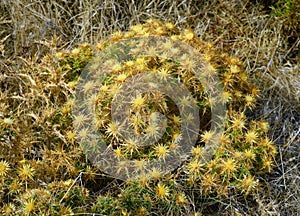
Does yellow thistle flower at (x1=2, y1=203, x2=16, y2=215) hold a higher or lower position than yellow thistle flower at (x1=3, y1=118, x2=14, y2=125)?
lower

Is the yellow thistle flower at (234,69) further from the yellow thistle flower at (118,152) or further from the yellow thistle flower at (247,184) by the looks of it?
the yellow thistle flower at (118,152)

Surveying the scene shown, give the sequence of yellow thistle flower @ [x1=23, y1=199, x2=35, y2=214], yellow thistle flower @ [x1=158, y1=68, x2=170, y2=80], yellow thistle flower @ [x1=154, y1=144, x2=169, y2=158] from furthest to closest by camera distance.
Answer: yellow thistle flower @ [x1=158, y1=68, x2=170, y2=80] < yellow thistle flower @ [x1=154, y1=144, x2=169, y2=158] < yellow thistle flower @ [x1=23, y1=199, x2=35, y2=214]

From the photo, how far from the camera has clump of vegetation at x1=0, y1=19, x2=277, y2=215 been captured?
5.99ft

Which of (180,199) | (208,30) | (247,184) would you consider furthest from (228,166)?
(208,30)

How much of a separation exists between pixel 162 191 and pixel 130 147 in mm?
219

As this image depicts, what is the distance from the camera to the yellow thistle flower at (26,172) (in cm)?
185

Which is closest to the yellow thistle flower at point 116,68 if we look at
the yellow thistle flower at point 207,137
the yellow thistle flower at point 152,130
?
the yellow thistle flower at point 152,130

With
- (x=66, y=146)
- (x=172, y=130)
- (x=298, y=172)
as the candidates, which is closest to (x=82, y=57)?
(x=66, y=146)

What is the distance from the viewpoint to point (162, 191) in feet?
6.01

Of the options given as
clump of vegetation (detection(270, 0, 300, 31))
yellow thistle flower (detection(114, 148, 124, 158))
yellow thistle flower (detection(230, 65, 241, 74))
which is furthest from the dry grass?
yellow thistle flower (detection(114, 148, 124, 158))

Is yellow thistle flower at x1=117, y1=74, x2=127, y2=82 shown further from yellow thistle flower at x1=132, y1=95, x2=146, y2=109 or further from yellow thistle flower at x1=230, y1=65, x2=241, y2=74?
yellow thistle flower at x1=230, y1=65, x2=241, y2=74

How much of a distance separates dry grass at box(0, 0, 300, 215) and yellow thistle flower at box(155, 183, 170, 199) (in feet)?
2.59

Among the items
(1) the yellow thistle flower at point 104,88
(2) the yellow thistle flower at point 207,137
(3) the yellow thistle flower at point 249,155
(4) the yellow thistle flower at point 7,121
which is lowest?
(3) the yellow thistle flower at point 249,155

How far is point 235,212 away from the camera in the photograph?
2010mm
